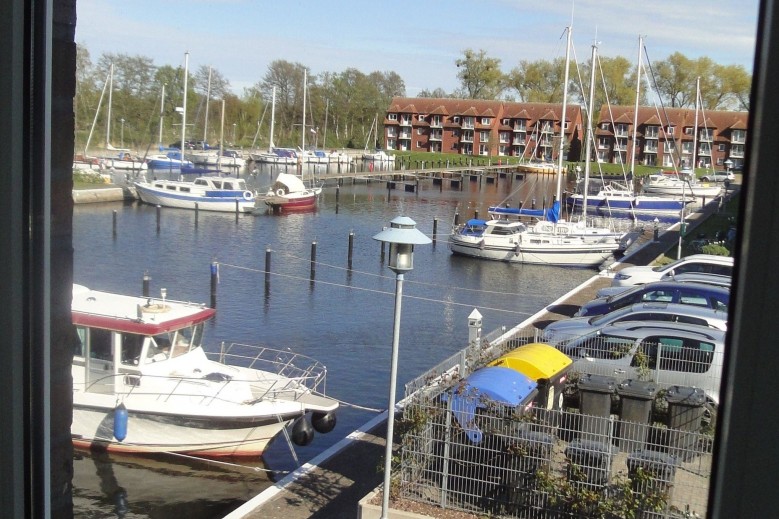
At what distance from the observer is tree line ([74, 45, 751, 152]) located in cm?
151

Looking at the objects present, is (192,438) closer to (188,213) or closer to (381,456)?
(381,456)

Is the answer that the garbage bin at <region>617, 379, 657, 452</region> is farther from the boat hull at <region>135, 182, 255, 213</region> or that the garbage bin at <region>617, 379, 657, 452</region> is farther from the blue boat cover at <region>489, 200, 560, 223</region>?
the boat hull at <region>135, 182, 255, 213</region>

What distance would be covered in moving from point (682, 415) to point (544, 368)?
181 centimetres

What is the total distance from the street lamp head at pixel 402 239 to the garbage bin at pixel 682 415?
5.66 feet

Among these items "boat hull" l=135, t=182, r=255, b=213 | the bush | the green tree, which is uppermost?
the green tree

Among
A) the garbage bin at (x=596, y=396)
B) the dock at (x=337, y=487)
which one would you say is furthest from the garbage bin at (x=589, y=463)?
the garbage bin at (x=596, y=396)

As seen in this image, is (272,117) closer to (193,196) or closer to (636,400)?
(193,196)

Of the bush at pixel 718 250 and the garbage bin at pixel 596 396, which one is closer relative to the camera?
the bush at pixel 718 250

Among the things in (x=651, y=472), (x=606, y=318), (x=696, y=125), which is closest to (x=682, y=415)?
(x=651, y=472)

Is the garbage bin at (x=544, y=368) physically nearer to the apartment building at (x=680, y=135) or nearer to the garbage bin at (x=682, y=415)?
the garbage bin at (x=682, y=415)

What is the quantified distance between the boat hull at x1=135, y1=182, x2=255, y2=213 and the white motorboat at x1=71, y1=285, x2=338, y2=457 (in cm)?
1985

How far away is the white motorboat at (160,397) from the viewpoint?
26.7 ft

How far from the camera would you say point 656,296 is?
10289 mm

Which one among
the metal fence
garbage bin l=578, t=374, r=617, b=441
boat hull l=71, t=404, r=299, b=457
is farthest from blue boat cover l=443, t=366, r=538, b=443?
boat hull l=71, t=404, r=299, b=457
